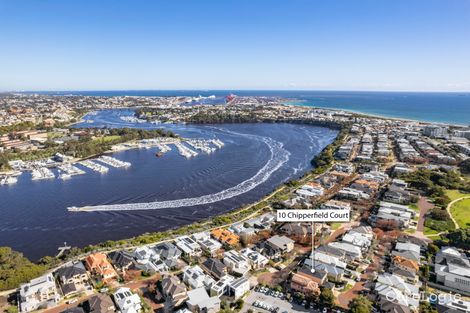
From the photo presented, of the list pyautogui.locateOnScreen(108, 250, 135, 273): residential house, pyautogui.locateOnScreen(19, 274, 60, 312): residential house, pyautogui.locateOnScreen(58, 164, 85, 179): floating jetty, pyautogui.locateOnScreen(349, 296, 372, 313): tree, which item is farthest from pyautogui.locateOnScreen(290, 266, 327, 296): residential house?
pyautogui.locateOnScreen(58, 164, 85, 179): floating jetty

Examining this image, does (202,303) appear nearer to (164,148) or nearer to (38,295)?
(38,295)

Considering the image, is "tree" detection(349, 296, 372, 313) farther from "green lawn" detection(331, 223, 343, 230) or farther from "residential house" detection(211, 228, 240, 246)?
"green lawn" detection(331, 223, 343, 230)

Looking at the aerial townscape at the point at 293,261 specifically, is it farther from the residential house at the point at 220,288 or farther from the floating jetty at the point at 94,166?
the floating jetty at the point at 94,166

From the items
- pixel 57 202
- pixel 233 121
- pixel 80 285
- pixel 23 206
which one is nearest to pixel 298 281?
pixel 80 285

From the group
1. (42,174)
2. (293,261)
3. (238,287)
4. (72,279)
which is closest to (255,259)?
(293,261)

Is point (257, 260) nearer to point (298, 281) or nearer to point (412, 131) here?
point (298, 281)
